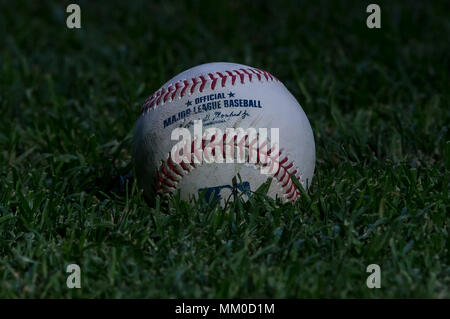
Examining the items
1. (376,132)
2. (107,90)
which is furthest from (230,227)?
(107,90)

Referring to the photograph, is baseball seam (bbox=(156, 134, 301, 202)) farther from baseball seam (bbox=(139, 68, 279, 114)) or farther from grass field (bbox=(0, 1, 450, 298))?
baseball seam (bbox=(139, 68, 279, 114))

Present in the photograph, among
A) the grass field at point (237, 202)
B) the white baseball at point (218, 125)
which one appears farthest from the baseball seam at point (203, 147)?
the grass field at point (237, 202)

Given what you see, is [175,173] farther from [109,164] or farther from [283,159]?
[109,164]

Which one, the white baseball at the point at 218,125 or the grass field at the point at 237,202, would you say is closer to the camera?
the grass field at the point at 237,202

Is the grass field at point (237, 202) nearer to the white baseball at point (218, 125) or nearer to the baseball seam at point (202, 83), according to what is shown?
the white baseball at point (218, 125)

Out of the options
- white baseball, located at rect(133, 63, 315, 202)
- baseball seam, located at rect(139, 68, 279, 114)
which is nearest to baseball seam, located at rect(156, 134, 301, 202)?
white baseball, located at rect(133, 63, 315, 202)
